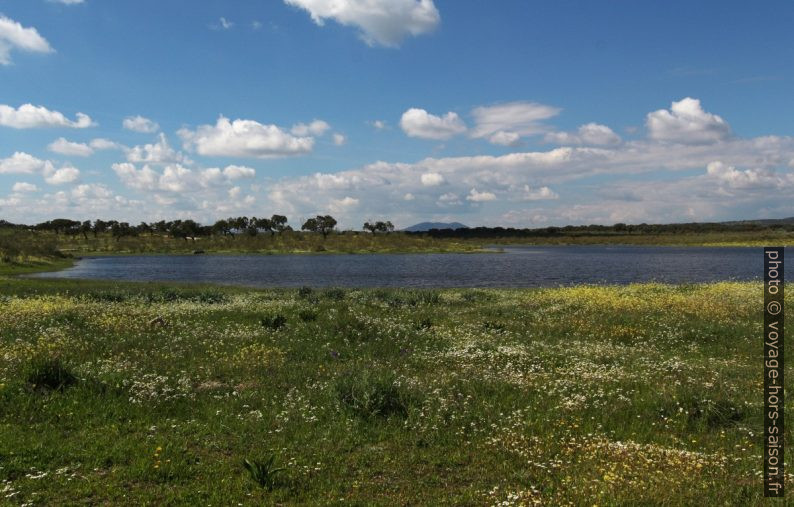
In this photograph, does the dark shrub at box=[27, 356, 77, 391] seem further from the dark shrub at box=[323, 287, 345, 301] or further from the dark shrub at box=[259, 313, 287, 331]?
the dark shrub at box=[323, 287, 345, 301]

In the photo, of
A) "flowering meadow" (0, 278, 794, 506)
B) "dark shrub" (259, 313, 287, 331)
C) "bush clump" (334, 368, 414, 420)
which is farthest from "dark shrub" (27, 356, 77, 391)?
"dark shrub" (259, 313, 287, 331)

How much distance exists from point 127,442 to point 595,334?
2138cm

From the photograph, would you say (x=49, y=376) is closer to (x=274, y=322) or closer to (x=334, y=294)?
(x=274, y=322)

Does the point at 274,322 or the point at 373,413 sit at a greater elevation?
the point at 274,322

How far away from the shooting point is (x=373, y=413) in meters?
13.2

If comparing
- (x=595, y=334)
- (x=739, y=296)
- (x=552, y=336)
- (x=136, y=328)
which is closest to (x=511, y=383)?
(x=552, y=336)

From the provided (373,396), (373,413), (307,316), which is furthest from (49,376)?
(307,316)

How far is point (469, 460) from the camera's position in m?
11.0

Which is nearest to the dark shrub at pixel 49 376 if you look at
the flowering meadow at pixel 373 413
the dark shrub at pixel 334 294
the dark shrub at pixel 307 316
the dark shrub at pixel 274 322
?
the flowering meadow at pixel 373 413

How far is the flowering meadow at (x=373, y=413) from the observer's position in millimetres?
9477

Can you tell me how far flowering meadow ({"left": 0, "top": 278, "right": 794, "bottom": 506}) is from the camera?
9477 mm

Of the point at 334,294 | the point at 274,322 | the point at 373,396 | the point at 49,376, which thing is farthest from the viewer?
the point at 334,294

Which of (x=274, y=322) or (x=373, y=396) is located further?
(x=274, y=322)

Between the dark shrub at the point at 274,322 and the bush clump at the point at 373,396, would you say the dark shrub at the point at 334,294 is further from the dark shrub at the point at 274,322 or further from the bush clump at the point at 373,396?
the bush clump at the point at 373,396
